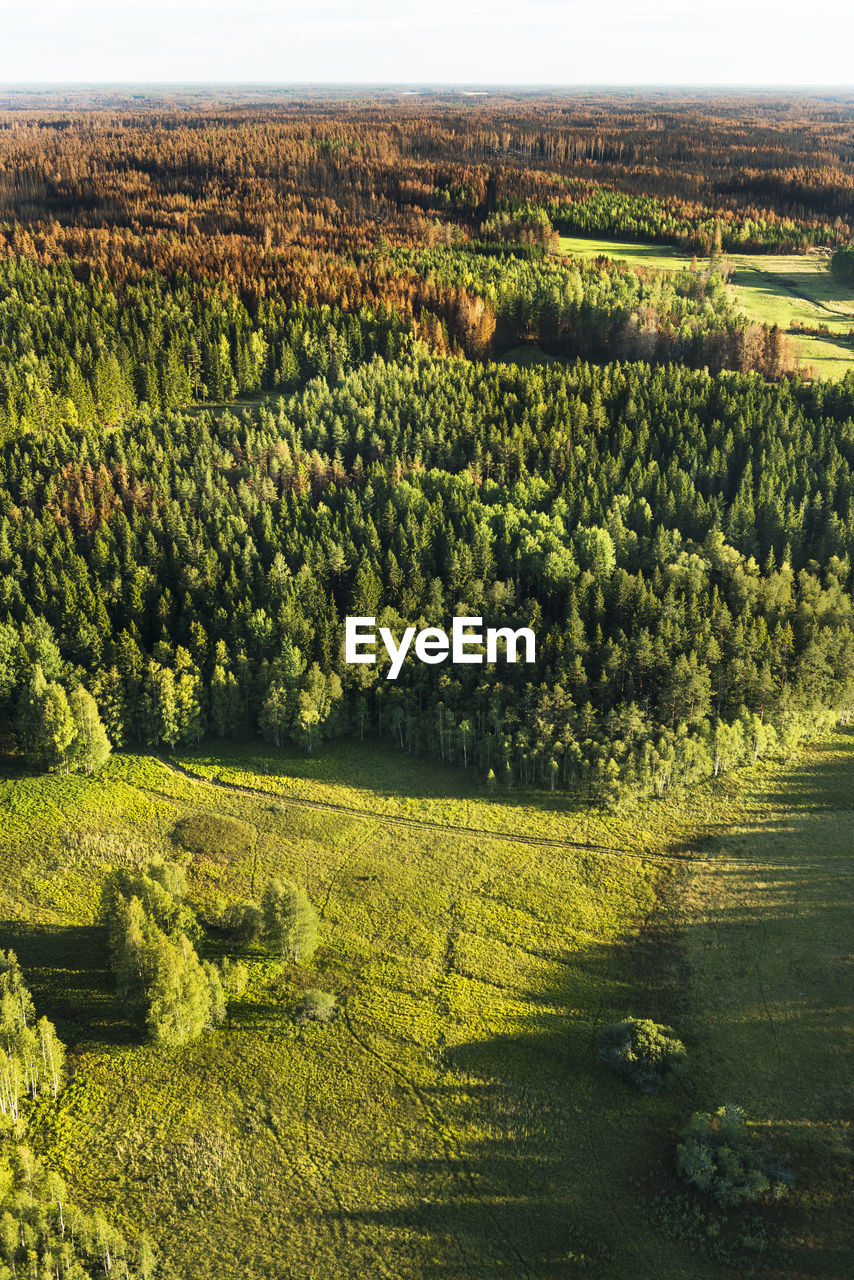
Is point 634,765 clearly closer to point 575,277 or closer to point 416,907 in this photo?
point 416,907

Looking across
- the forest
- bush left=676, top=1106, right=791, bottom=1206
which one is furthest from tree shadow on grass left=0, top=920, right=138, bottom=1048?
bush left=676, top=1106, right=791, bottom=1206

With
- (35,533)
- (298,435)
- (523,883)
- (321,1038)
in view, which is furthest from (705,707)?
(35,533)

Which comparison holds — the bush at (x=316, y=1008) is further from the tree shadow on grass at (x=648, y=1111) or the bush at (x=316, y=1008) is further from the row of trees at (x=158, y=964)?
the row of trees at (x=158, y=964)

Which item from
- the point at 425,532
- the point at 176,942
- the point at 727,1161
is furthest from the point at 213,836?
the point at 727,1161

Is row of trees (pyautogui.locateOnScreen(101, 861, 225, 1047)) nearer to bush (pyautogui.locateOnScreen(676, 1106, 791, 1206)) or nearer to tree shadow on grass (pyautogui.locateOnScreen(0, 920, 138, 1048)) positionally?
tree shadow on grass (pyautogui.locateOnScreen(0, 920, 138, 1048))

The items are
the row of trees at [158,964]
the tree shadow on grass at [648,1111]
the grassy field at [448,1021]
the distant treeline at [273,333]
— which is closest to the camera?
the tree shadow on grass at [648,1111]

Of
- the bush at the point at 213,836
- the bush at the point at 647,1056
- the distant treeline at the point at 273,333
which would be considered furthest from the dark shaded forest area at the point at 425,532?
the bush at the point at 647,1056
